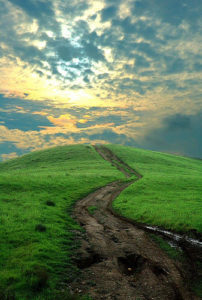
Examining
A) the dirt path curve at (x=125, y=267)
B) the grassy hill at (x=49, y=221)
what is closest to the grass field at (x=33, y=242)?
the grassy hill at (x=49, y=221)

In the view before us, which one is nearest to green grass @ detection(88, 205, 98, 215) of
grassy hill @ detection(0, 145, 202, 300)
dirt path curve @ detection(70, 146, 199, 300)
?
grassy hill @ detection(0, 145, 202, 300)

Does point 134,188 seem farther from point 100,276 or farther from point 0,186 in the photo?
point 100,276

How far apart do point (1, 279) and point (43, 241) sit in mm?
5100

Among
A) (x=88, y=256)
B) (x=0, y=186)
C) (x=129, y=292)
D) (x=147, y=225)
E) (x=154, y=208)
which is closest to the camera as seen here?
(x=129, y=292)

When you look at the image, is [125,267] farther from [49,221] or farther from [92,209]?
[92,209]

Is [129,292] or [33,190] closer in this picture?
[129,292]

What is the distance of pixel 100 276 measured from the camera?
11.2 m

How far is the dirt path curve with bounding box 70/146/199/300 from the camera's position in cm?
995

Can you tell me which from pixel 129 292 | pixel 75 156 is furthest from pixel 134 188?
pixel 75 156

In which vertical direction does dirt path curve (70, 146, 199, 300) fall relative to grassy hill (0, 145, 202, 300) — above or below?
below

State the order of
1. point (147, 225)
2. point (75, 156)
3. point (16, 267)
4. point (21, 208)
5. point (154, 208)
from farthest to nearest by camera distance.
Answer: point (75, 156)
point (154, 208)
point (21, 208)
point (147, 225)
point (16, 267)

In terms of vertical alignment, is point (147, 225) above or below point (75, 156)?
below

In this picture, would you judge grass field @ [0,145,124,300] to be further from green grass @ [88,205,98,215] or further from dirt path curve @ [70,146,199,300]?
green grass @ [88,205,98,215]

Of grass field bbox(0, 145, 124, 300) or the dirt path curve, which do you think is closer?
grass field bbox(0, 145, 124, 300)
